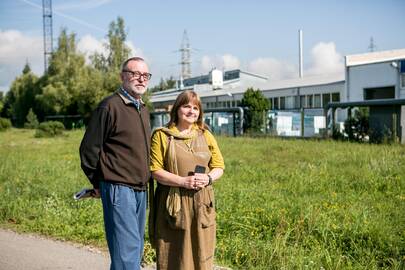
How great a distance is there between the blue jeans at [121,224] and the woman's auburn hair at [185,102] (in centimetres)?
73

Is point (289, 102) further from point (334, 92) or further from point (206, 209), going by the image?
point (206, 209)

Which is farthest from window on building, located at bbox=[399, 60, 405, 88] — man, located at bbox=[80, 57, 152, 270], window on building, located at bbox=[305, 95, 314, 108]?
man, located at bbox=[80, 57, 152, 270]

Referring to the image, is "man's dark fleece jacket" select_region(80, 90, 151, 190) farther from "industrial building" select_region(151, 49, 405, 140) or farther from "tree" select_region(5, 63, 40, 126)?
"tree" select_region(5, 63, 40, 126)

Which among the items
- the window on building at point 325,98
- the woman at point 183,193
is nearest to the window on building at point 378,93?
the window on building at point 325,98

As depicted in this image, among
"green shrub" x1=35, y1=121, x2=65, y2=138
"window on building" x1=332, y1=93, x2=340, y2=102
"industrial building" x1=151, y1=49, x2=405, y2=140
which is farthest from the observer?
"window on building" x1=332, y1=93, x2=340, y2=102

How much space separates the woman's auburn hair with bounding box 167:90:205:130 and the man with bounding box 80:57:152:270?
36 cm

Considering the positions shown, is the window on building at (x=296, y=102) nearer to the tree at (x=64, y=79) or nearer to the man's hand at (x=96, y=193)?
the tree at (x=64, y=79)

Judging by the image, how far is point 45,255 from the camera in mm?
5832

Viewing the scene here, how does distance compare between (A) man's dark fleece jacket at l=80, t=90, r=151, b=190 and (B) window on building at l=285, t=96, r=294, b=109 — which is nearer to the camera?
(A) man's dark fleece jacket at l=80, t=90, r=151, b=190

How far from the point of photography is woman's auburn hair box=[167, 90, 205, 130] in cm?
396

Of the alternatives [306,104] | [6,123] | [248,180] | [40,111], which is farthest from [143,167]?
[40,111]

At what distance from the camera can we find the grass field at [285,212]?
537 cm

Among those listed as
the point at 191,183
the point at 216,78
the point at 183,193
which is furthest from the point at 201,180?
the point at 216,78

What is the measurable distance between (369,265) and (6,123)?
53929 millimetres
